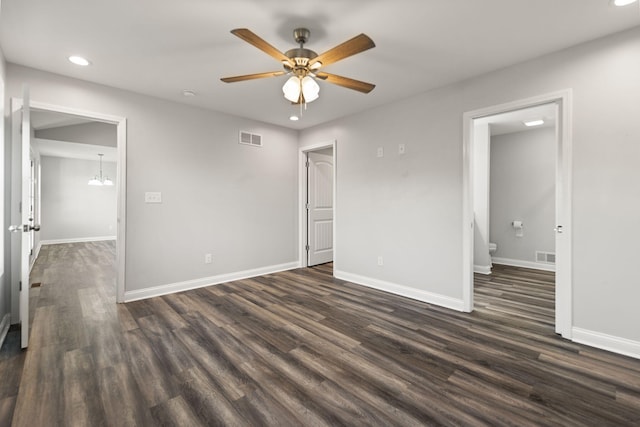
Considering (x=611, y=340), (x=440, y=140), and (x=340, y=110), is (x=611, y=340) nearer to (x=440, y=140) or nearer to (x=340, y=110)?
(x=440, y=140)

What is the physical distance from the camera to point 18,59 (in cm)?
266

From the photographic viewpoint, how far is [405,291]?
11.9 ft

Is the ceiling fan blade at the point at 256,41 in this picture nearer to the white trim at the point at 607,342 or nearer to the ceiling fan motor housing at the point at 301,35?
the ceiling fan motor housing at the point at 301,35

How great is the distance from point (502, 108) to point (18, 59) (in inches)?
185

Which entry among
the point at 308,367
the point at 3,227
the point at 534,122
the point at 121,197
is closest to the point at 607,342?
the point at 308,367

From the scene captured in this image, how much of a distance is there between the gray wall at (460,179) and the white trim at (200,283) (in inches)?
47.0

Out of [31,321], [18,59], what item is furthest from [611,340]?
[18,59]

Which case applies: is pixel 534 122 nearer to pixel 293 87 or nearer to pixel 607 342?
pixel 607 342

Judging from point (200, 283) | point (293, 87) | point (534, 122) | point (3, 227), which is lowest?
point (200, 283)

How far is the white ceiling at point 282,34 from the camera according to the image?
196cm

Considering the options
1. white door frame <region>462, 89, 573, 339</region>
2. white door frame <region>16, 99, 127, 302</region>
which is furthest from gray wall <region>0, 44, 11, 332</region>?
white door frame <region>462, 89, 573, 339</region>

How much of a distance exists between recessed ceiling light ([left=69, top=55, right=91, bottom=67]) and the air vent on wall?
23.1ft

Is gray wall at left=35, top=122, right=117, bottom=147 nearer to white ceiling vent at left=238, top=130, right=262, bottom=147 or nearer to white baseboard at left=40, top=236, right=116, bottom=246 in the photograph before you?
white ceiling vent at left=238, top=130, right=262, bottom=147

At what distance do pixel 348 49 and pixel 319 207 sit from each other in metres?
3.72
